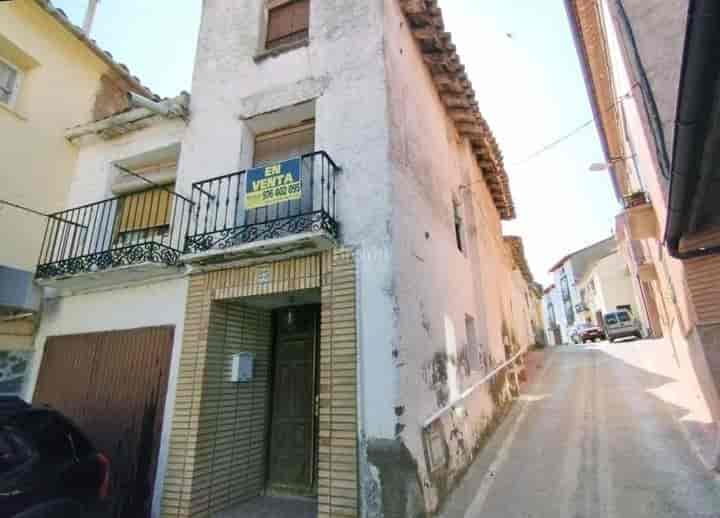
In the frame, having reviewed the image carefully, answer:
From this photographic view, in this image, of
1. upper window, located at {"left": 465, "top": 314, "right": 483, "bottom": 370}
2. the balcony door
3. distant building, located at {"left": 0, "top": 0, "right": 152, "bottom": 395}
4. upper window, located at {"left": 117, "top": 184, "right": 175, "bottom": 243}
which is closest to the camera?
the balcony door

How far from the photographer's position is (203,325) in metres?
5.01

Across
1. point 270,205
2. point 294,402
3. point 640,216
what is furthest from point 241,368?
point 640,216

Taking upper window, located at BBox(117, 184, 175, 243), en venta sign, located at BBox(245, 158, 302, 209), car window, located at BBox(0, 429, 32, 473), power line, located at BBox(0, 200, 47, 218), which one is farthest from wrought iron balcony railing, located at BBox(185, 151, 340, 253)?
power line, located at BBox(0, 200, 47, 218)

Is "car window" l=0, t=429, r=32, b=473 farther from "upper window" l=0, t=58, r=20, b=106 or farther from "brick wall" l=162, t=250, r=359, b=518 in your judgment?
"upper window" l=0, t=58, r=20, b=106

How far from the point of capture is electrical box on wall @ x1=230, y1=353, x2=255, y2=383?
→ 16.8 ft

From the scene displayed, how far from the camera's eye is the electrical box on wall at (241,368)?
512cm

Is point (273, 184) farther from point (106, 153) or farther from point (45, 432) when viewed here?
point (106, 153)

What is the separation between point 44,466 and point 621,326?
77.5 ft

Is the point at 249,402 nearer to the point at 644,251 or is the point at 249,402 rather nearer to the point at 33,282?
the point at 33,282

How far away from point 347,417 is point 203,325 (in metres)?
2.36

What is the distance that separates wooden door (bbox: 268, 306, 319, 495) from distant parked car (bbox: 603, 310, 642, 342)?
20.4m

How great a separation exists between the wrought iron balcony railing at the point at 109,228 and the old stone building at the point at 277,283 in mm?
44

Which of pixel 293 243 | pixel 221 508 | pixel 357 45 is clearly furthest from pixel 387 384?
pixel 357 45

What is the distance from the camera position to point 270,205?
5.15 m
